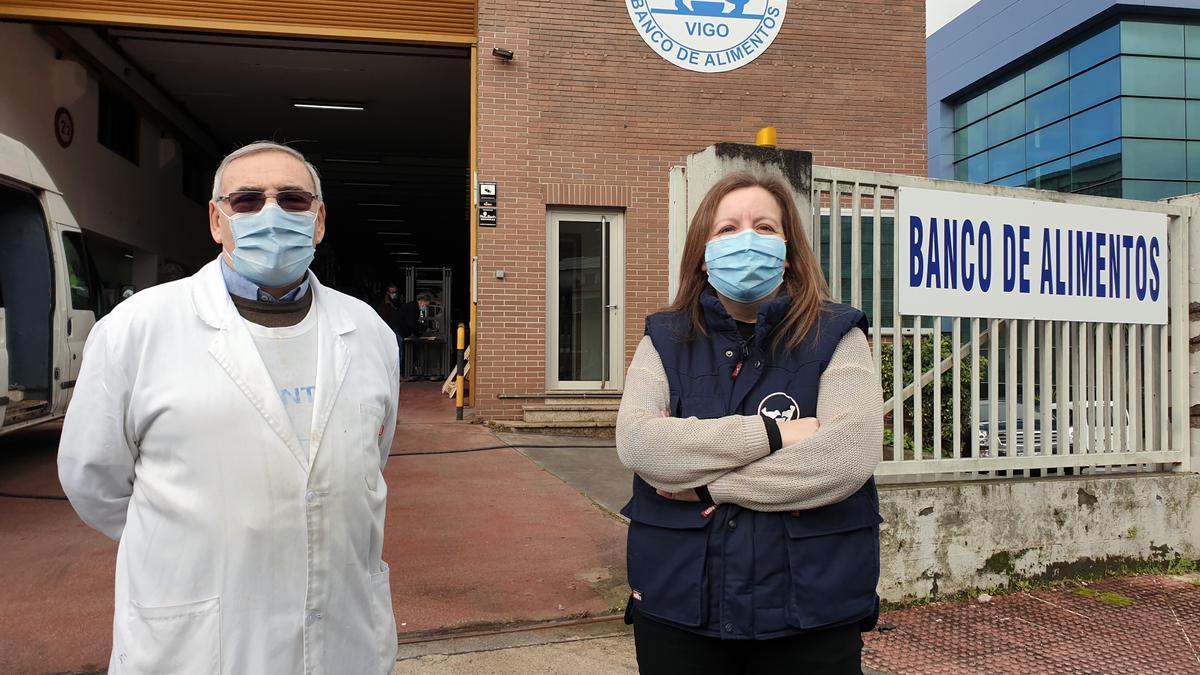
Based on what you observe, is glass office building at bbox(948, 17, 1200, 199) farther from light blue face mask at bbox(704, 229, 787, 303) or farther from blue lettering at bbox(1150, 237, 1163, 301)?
light blue face mask at bbox(704, 229, 787, 303)

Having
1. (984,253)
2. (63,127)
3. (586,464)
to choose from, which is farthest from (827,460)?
(63,127)

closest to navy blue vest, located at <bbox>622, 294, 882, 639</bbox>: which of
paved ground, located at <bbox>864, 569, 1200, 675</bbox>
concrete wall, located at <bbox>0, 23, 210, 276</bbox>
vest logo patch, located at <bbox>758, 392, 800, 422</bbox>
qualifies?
vest logo patch, located at <bbox>758, 392, 800, 422</bbox>

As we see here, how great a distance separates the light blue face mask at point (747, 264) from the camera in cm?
223

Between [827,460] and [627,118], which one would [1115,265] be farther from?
[627,118]

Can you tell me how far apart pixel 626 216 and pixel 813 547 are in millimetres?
8557

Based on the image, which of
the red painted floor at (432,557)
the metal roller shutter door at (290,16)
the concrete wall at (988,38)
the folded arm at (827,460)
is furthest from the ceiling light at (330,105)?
the concrete wall at (988,38)

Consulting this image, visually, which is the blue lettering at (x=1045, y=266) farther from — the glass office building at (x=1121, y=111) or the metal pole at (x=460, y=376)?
the glass office building at (x=1121, y=111)

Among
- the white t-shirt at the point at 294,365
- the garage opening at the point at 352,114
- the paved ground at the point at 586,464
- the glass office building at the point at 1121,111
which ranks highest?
the glass office building at the point at 1121,111

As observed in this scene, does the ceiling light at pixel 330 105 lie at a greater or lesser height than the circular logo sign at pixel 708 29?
greater

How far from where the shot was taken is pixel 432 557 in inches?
197

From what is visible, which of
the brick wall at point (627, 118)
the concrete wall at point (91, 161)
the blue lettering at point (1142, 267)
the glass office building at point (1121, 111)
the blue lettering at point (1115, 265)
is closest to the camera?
the blue lettering at point (1115, 265)

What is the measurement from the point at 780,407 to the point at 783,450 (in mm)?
144

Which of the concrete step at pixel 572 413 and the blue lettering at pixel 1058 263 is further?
the concrete step at pixel 572 413

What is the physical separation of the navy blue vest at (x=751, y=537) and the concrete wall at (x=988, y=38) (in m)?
28.9
